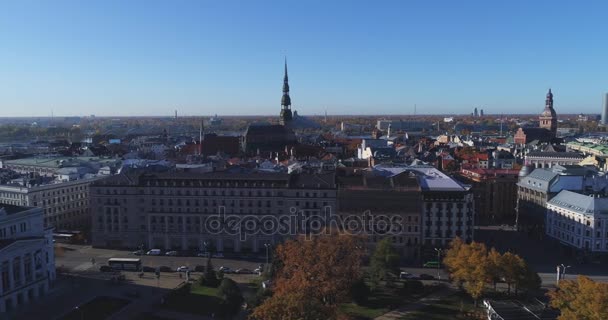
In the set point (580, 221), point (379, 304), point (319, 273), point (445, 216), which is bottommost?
point (379, 304)

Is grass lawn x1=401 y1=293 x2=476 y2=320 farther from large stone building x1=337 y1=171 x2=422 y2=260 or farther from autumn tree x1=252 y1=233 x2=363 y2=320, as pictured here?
large stone building x1=337 y1=171 x2=422 y2=260

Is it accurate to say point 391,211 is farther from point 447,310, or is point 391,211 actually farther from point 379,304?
point 447,310

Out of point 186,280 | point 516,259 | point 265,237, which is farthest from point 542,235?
point 186,280

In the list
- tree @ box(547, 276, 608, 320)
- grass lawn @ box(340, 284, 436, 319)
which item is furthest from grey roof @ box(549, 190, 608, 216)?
tree @ box(547, 276, 608, 320)

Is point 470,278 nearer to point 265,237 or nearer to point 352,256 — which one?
point 352,256
